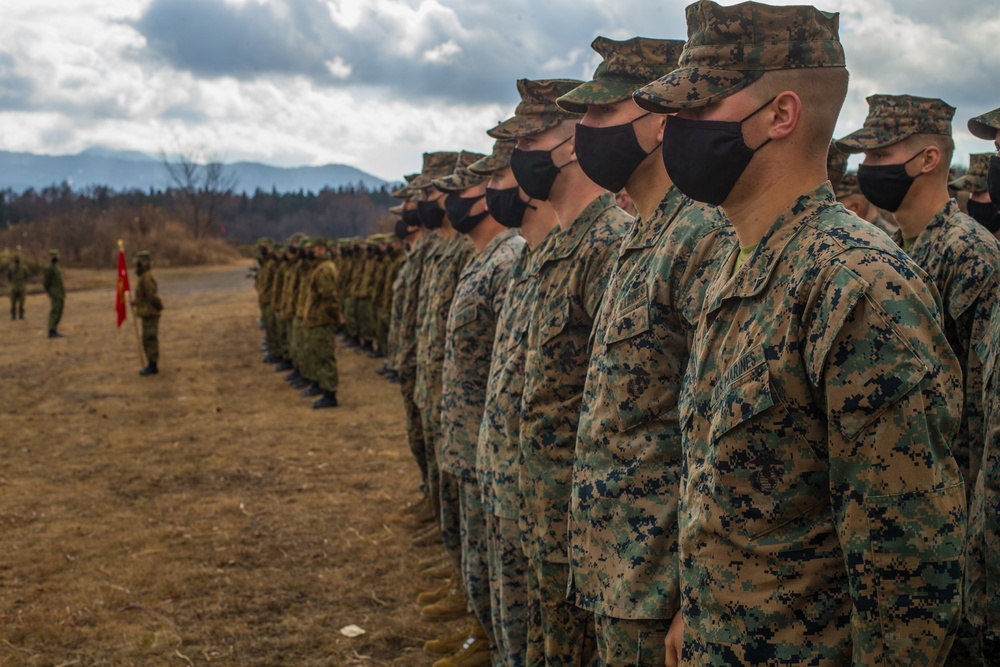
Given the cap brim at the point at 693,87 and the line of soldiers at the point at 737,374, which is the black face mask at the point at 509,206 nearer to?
the line of soldiers at the point at 737,374

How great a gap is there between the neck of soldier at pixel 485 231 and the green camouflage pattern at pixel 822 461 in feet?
9.96

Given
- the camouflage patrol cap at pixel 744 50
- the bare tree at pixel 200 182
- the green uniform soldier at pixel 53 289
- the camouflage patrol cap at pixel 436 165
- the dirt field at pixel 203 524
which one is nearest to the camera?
the camouflage patrol cap at pixel 744 50

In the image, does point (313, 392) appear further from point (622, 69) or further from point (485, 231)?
point (622, 69)

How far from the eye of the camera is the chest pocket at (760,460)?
1.64m

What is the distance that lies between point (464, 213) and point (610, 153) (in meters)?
2.39

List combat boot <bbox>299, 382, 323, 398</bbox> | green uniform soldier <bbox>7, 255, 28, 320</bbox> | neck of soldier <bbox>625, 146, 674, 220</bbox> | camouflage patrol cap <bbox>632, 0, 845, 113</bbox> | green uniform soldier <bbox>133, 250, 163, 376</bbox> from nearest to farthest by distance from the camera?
camouflage patrol cap <bbox>632, 0, 845, 113</bbox>
neck of soldier <bbox>625, 146, 674, 220</bbox>
combat boot <bbox>299, 382, 323, 398</bbox>
green uniform soldier <bbox>133, 250, 163, 376</bbox>
green uniform soldier <bbox>7, 255, 28, 320</bbox>

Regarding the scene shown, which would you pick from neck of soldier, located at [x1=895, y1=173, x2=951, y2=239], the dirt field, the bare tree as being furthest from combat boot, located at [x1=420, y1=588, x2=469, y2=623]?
the bare tree

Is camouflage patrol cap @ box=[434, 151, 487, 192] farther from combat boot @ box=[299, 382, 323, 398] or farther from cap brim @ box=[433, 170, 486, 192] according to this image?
combat boot @ box=[299, 382, 323, 398]

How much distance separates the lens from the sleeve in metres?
1.49

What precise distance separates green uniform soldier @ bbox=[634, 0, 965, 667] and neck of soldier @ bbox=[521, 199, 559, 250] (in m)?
Answer: 1.64

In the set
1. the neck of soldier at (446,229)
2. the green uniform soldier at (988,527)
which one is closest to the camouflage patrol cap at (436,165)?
the neck of soldier at (446,229)

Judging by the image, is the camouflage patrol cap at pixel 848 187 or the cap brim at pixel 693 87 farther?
the camouflage patrol cap at pixel 848 187

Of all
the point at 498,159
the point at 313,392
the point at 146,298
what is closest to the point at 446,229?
the point at 498,159

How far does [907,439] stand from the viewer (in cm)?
149
